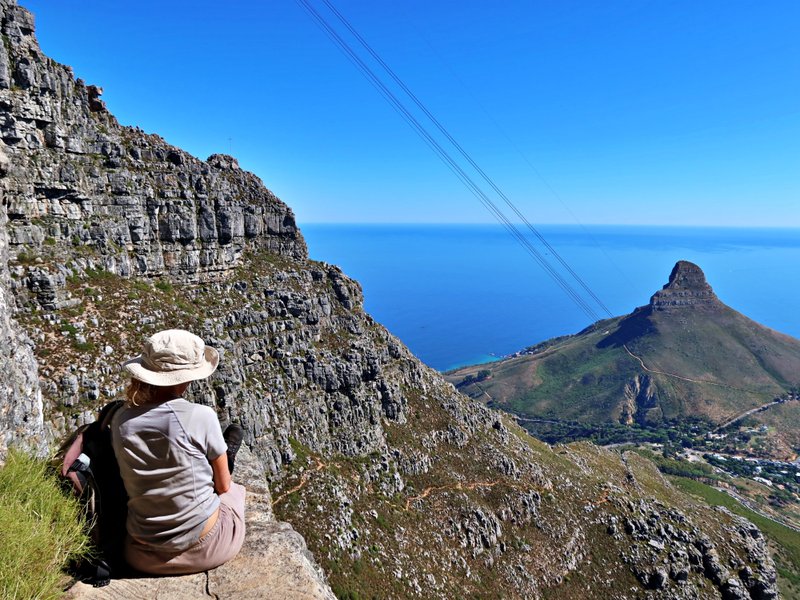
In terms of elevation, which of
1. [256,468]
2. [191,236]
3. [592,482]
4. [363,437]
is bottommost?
[592,482]

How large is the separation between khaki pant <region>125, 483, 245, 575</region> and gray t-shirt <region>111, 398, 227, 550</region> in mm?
191

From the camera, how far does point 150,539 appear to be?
18.0 feet

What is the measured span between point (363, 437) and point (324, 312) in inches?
560

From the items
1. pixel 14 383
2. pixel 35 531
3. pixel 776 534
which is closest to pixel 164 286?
pixel 14 383

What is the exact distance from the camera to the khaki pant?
562cm

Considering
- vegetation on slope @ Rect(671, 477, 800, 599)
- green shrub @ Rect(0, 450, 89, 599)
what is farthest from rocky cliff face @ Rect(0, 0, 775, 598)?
green shrub @ Rect(0, 450, 89, 599)

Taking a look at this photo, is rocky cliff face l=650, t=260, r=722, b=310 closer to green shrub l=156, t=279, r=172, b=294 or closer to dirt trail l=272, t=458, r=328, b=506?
dirt trail l=272, t=458, r=328, b=506

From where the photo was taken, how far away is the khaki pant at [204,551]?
5617mm

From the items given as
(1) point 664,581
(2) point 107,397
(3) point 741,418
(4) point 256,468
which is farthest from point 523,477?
(3) point 741,418

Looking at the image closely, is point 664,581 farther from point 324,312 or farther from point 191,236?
point 191,236

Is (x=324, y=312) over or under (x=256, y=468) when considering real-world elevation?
over

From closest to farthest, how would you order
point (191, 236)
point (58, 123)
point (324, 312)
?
point (58, 123)
point (191, 236)
point (324, 312)

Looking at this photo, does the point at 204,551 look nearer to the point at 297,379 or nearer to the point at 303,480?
the point at 303,480

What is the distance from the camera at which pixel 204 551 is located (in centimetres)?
590
